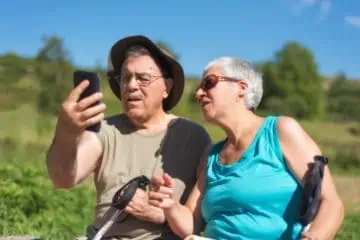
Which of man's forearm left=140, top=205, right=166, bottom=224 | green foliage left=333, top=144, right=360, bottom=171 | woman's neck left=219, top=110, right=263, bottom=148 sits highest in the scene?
woman's neck left=219, top=110, right=263, bottom=148

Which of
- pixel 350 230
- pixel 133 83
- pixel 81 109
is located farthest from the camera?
pixel 350 230

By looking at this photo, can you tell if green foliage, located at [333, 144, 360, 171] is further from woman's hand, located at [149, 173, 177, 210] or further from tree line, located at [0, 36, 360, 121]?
tree line, located at [0, 36, 360, 121]

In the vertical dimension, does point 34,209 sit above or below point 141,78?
below

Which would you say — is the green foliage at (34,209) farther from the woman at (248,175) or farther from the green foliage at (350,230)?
the woman at (248,175)

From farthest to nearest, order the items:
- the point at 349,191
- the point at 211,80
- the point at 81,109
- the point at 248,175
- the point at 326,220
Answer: the point at 349,191, the point at 211,80, the point at 248,175, the point at 326,220, the point at 81,109

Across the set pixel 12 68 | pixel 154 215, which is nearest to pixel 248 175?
pixel 154 215

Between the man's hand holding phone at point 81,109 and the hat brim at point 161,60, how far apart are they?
2.43ft

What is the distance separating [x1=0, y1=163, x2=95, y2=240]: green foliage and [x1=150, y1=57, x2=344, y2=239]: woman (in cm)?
269

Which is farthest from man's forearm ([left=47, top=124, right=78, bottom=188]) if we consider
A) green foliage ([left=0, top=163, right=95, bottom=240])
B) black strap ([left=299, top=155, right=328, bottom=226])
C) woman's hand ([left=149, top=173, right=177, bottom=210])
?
green foliage ([left=0, top=163, right=95, bottom=240])

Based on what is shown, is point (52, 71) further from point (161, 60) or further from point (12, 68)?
point (161, 60)

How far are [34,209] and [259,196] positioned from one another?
3756 mm

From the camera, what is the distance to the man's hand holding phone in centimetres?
267

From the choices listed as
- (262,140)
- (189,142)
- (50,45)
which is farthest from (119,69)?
(50,45)

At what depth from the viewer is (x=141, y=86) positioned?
3.38 meters
